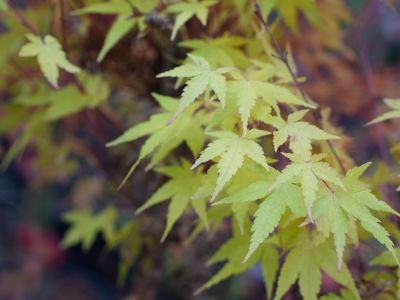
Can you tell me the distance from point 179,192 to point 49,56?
34 centimetres

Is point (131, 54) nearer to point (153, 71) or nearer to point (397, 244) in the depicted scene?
point (153, 71)

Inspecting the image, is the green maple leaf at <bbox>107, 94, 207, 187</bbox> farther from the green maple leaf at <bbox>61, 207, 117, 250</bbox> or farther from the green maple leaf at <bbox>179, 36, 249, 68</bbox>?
the green maple leaf at <bbox>61, 207, 117, 250</bbox>

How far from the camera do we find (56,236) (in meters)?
3.46

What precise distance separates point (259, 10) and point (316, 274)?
46 cm

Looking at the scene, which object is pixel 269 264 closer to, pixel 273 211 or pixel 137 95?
pixel 273 211

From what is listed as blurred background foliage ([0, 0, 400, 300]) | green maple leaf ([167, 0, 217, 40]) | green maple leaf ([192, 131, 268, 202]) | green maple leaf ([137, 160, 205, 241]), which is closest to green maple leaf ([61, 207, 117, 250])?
blurred background foliage ([0, 0, 400, 300])

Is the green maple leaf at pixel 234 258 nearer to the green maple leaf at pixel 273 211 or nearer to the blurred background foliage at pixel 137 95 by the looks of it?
the blurred background foliage at pixel 137 95

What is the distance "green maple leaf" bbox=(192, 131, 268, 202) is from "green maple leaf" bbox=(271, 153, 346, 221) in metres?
0.03

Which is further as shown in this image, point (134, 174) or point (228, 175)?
point (134, 174)

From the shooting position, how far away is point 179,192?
96 cm

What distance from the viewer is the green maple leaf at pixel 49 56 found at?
963 mm

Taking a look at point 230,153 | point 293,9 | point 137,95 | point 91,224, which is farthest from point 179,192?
point 91,224

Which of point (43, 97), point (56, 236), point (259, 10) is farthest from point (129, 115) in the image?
point (56, 236)

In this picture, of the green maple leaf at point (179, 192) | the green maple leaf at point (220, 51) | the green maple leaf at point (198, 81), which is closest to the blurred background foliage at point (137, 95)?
the green maple leaf at point (220, 51)
